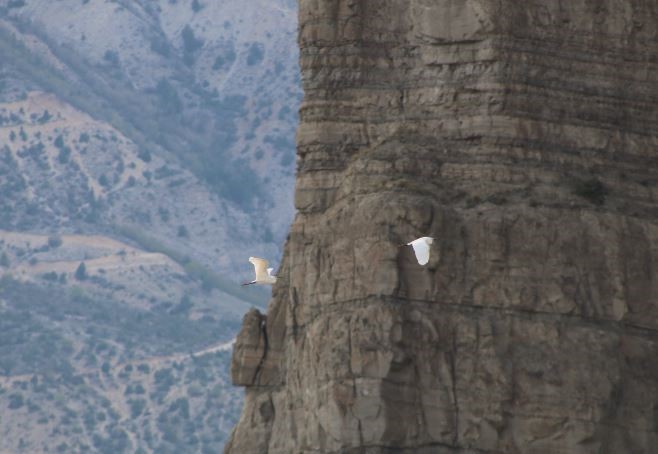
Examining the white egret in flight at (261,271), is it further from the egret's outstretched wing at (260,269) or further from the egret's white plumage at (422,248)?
the egret's white plumage at (422,248)

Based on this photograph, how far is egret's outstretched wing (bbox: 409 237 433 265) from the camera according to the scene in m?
60.5

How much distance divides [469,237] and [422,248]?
2.38m

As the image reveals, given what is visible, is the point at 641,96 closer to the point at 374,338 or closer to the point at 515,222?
the point at 515,222

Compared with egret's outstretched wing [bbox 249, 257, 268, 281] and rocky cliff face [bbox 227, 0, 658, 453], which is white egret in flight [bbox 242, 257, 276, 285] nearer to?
egret's outstretched wing [bbox 249, 257, 268, 281]

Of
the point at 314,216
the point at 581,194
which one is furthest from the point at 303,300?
the point at 581,194

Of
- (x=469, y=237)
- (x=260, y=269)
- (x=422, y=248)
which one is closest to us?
(x=422, y=248)

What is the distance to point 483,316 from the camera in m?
62.3

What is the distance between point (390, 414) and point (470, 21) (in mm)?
8540

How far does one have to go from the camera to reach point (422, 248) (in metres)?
60.5

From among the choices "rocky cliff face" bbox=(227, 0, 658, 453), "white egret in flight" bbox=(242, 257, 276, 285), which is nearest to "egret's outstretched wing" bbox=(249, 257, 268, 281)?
"white egret in flight" bbox=(242, 257, 276, 285)

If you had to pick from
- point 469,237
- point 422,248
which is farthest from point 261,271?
point 422,248

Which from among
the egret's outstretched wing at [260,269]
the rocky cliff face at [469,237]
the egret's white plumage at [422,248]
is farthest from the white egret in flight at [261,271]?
the egret's white plumage at [422,248]

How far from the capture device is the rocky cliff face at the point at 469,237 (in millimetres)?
61531

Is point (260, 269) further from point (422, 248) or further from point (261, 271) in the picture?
point (422, 248)
